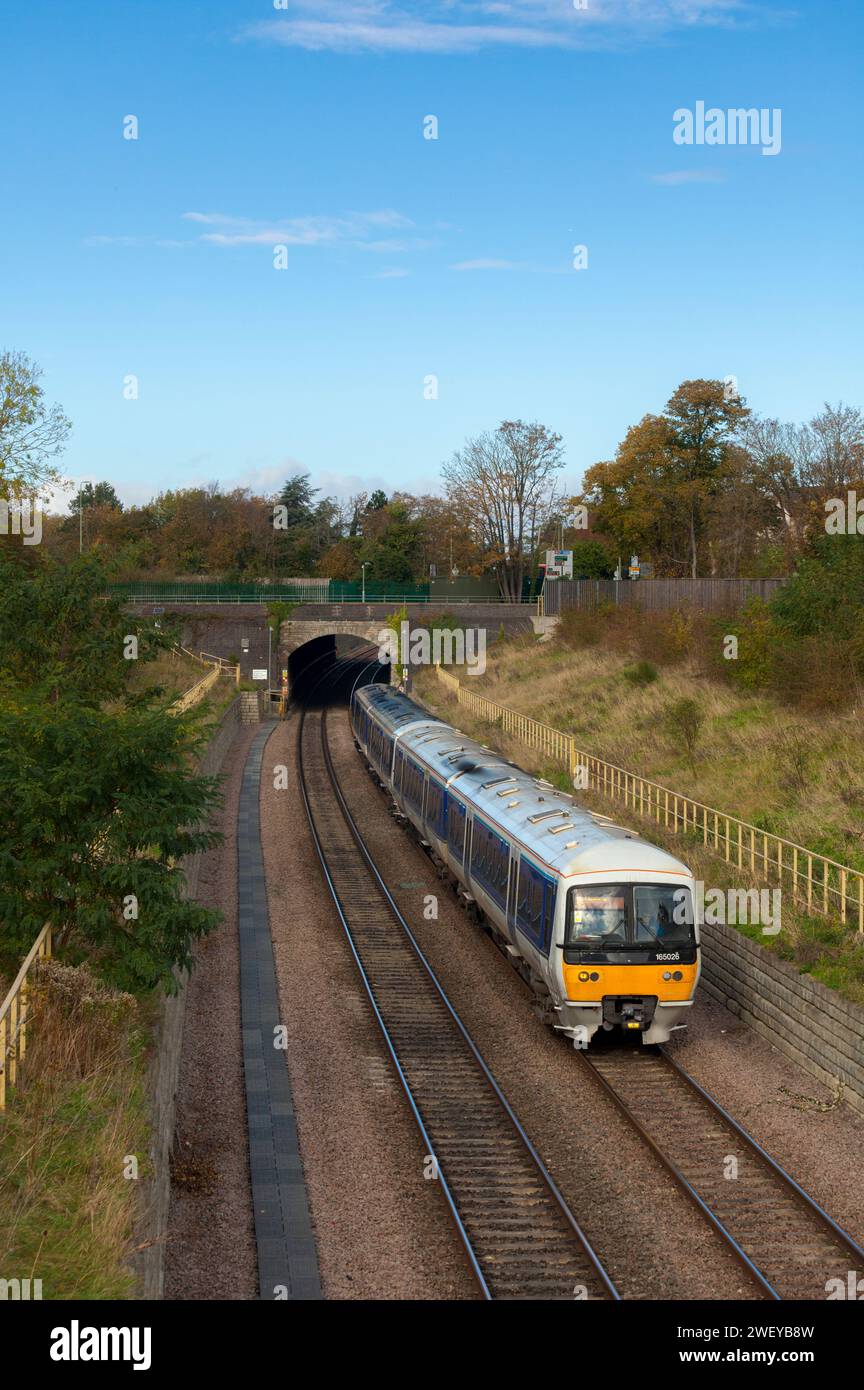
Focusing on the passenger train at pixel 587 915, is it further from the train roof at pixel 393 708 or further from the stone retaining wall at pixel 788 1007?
the train roof at pixel 393 708

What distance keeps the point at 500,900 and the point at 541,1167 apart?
6245mm

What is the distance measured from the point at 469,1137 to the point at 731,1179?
262 cm

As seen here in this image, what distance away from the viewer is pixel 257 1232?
10859mm

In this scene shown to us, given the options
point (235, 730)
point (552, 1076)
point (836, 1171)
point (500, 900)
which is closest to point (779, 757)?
point (500, 900)

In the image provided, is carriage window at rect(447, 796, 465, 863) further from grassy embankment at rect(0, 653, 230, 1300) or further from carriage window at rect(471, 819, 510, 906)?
grassy embankment at rect(0, 653, 230, 1300)

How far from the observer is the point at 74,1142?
31.9ft

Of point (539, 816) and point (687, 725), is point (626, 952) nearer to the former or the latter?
point (539, 816)

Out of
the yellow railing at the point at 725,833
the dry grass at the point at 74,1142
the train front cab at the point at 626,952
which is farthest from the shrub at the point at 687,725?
the dry grass at the point at 74,1142

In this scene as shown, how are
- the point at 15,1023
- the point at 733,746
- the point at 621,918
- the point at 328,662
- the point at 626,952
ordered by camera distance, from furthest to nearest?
the point at 328,662
the point at 733,746
the point at 621,918
the point at 626,952
the point at 15,1023

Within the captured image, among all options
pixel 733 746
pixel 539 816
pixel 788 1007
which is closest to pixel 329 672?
pixel 733 746

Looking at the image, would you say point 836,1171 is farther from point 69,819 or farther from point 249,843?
point 249,843

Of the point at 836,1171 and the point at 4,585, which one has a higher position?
the point at 4,585

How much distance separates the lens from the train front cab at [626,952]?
1447 cm

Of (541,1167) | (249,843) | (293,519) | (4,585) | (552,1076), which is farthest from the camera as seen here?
(293,519)
